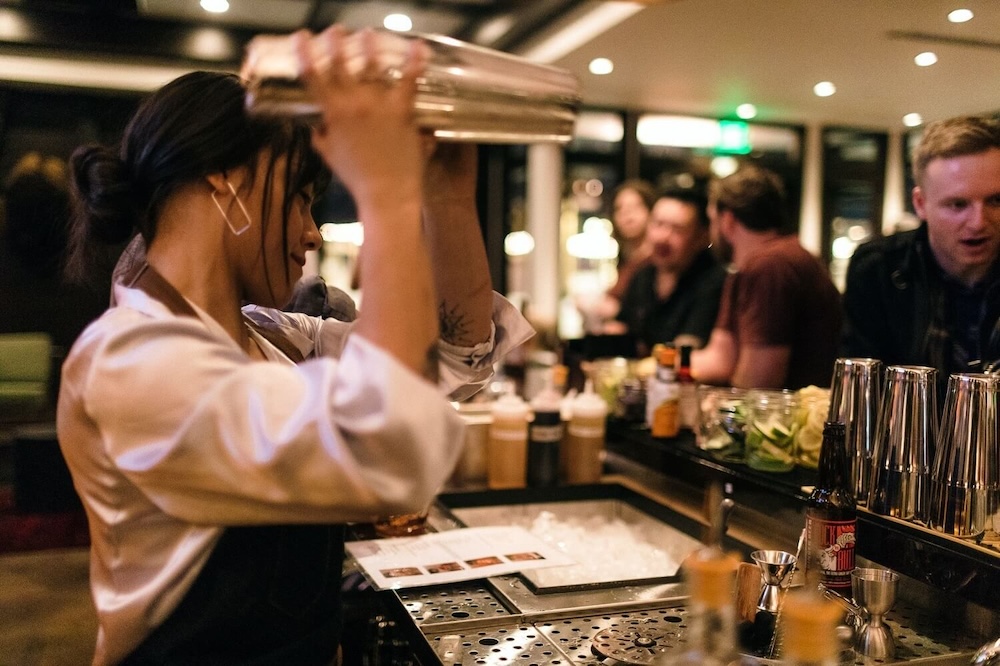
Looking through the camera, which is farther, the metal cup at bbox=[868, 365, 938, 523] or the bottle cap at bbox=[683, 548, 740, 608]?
the metal cup at bbox=[868, 365, 938, 523]

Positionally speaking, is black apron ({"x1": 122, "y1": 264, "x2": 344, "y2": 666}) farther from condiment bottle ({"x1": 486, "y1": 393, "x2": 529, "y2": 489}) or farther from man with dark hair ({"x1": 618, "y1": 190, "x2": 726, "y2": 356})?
man with dark hair ({"x1": 618, "y1": 190, "x2": 726, "y2": 356})

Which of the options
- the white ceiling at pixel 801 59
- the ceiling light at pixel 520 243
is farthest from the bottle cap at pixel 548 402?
the ceiling light at pixel 520 243

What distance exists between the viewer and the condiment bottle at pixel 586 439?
2180mm

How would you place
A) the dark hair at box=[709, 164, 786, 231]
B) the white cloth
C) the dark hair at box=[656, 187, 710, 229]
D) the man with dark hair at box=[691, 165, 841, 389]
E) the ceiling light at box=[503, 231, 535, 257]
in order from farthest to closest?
the ceiling light at box=[503, 231, 535, 257]
the dark hair at box=[656, 187, 710, 229]
the dark hair at box=[709, 164, 786, 231]
the man with dark hair at box=[691, 165, 841, 389]
the white cloth

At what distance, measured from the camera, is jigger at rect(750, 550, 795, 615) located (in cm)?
117

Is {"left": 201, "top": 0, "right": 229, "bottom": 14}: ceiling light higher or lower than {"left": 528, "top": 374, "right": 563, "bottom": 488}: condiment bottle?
higher

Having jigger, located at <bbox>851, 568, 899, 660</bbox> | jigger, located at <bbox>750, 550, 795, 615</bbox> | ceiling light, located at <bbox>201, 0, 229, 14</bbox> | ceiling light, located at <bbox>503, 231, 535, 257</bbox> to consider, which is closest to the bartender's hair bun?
jigger, located at <bbox>750, 550, 795, 615</bbox>

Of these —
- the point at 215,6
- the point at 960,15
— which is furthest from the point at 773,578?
the point at 215,6

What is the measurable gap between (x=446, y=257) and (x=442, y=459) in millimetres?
495

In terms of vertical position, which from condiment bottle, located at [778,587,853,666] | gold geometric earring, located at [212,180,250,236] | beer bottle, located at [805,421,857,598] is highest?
gold geometric earring, located at [212,180,250,236]

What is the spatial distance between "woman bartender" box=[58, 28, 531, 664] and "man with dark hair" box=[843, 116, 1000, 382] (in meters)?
1.01

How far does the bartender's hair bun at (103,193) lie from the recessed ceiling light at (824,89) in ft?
16.0

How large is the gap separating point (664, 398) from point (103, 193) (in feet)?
4.78

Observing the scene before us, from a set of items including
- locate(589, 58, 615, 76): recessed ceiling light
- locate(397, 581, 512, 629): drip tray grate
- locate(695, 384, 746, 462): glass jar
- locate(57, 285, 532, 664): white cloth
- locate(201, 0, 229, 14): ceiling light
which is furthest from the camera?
locate(589, 58, 615, 76): recessed ceiling light
